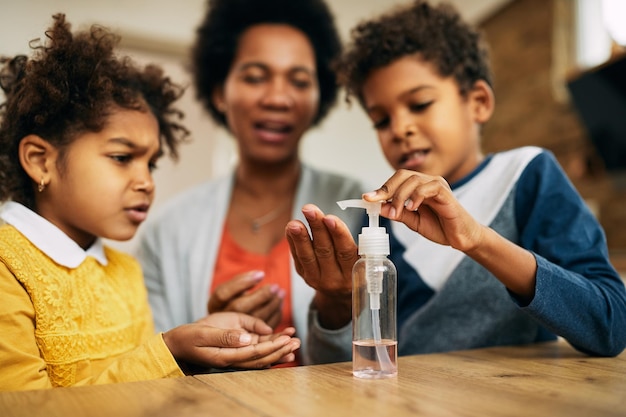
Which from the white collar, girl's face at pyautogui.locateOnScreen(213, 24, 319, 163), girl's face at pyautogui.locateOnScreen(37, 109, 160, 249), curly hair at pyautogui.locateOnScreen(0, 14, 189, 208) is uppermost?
girl's face at pyautogui.locateOnScreen(213, 24, 319, 163)

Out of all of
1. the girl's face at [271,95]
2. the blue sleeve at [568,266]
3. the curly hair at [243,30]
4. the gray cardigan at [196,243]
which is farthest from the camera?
the curly hair at [243,30]

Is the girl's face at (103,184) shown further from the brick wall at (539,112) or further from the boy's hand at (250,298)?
the brick wall at (539,112)

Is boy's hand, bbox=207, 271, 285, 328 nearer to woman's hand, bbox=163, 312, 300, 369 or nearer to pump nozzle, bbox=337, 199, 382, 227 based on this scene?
woman's hand, bbox=163, 312, 300, 369

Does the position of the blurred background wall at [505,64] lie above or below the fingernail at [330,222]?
above

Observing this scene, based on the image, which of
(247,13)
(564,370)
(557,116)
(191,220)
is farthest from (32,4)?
(564,370)

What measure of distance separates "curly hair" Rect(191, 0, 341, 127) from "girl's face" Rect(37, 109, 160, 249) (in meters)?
0.77

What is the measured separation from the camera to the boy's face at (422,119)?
3.77ft

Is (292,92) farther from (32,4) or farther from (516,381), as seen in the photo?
(32,4)

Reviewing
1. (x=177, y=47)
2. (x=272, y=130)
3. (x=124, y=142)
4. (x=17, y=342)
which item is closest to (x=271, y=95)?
(x=272, y=130)

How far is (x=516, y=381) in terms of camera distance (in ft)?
2.20

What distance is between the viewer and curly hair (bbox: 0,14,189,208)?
0.95 m

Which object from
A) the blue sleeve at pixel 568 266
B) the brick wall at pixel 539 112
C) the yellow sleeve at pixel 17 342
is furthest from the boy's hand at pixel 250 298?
the brick wall at pixel 539 112

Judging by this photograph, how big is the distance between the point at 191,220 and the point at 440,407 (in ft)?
3.66

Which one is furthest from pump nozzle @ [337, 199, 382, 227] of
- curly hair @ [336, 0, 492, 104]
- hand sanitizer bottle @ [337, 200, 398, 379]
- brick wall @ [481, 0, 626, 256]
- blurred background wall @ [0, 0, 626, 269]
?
brick wall @ [481, 0, 626, 256]
